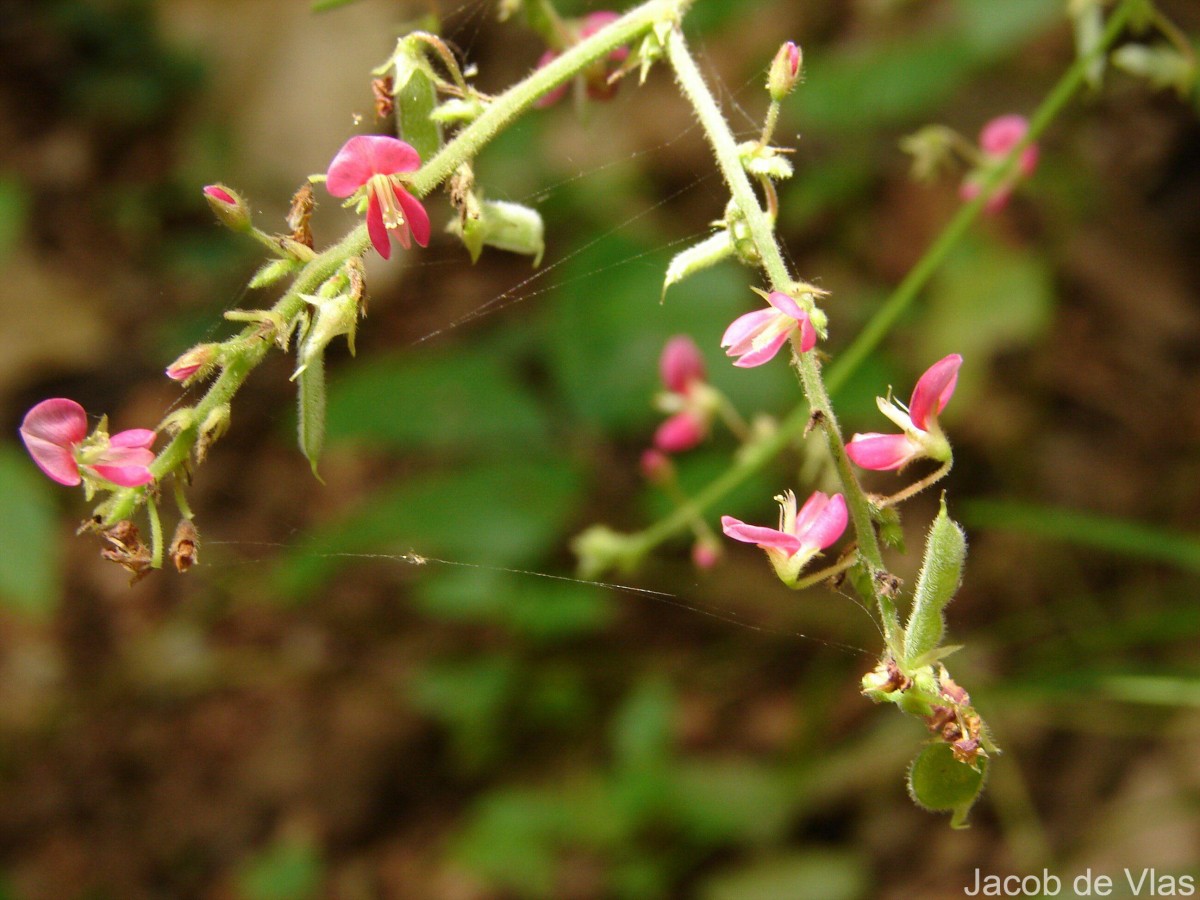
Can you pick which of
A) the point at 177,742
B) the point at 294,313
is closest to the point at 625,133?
the point at 177,742

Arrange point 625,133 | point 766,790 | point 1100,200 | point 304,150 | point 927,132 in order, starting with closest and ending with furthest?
1. point 927,132
2. point 766,790
3. point 1100,200
4. point 625,133
5. point 304,150

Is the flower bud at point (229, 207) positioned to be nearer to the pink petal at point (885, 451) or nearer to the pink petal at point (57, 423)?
the pink petal at point (57, 423)

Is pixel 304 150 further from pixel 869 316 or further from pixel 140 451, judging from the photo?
pixel 140 451

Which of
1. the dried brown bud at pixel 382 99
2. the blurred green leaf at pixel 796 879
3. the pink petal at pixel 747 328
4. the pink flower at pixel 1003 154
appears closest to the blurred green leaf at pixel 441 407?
the blurred green leaf at pixel 796 879

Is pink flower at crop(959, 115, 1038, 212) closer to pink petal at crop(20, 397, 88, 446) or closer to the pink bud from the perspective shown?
the pink bud

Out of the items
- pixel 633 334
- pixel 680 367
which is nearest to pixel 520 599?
pixel 633 334

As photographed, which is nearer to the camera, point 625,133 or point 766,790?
point 766,790
